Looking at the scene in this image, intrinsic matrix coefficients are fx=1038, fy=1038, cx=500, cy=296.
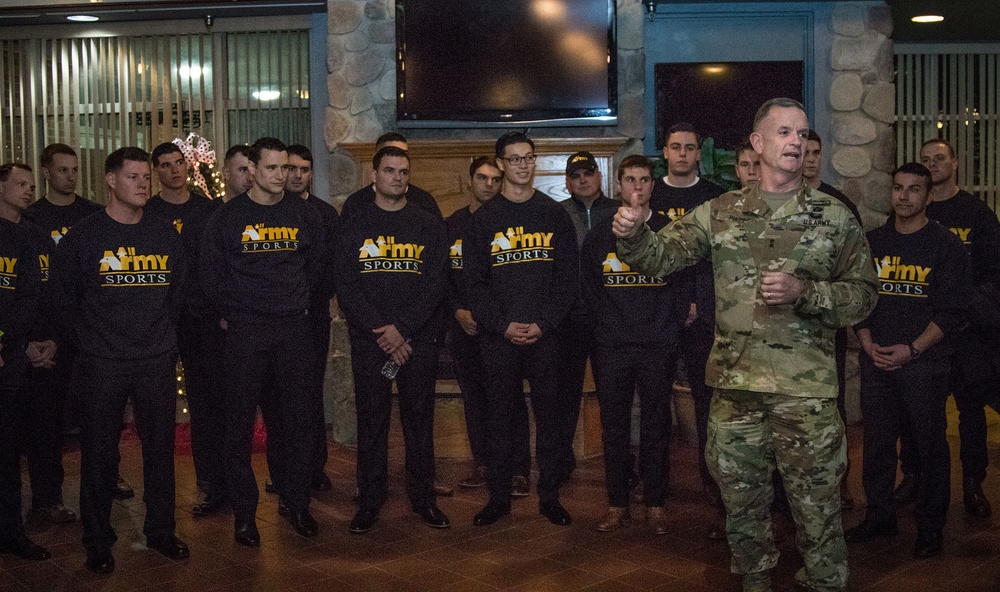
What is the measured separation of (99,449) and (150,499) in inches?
13.1

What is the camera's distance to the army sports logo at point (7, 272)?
479 centimetres

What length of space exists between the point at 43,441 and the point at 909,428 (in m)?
4.36

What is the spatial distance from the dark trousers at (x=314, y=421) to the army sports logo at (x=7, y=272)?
1266mm

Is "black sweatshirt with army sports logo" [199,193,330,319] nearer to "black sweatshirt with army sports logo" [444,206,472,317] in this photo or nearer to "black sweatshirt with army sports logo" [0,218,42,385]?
"black sweatshirt with army sports logo" [0,218,42,385]

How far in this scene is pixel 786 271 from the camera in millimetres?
3689

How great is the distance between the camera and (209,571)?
450 cm

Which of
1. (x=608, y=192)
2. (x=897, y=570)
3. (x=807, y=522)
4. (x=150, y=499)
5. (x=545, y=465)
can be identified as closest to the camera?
(x=807, y=522)

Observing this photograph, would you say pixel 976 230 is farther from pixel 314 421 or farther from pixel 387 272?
pixel 314 421

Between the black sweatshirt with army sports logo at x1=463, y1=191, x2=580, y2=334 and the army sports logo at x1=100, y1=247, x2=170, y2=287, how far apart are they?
4.87 ft

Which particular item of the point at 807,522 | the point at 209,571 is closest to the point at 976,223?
the point at 807,522

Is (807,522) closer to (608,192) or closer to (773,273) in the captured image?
(773,273)

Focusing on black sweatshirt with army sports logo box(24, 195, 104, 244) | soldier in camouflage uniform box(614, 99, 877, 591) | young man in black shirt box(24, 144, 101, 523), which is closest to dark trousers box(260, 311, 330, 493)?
young man in black shirt box(24, 144, 101, 523)

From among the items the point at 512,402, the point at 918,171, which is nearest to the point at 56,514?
the point at 512,402

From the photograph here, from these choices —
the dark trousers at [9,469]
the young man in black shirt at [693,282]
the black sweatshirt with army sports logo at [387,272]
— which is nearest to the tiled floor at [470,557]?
the dark trousers at [9,469]
